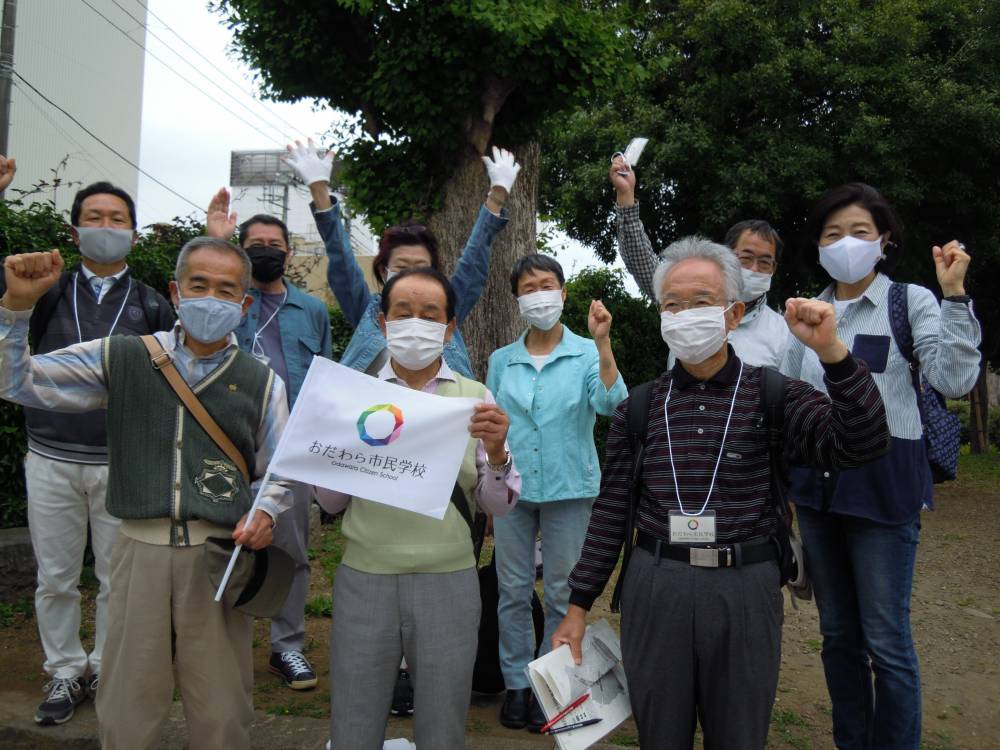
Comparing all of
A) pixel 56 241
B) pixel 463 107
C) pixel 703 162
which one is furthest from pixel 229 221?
pixel 703 162

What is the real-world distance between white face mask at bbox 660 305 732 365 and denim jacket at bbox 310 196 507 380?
1.35 metres

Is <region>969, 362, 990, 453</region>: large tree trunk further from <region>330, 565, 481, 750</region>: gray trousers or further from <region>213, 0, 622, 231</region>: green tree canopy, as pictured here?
<region>330, 565, 481, 750</region>: gray trousers

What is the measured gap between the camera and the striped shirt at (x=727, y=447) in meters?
2.18

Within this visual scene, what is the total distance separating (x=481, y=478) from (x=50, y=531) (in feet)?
7.45

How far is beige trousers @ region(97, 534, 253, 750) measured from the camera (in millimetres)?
2551

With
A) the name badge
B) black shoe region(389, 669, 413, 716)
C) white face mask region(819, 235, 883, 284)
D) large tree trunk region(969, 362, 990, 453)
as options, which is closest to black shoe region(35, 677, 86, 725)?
black shoe region(389, 669, 413, 716)

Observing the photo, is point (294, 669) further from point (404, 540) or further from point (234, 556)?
point (404, 540)

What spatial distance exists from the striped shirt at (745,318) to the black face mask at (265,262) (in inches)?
70.1

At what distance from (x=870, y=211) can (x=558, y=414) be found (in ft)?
5.09

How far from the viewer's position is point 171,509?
2615 mm

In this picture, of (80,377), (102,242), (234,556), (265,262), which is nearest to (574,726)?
(234,556)

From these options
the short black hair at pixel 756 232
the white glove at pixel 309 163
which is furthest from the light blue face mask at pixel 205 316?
the short black hair at pixel 756 232

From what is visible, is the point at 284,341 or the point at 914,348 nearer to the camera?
the point at 914,348

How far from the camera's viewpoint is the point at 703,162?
37.1 ft
